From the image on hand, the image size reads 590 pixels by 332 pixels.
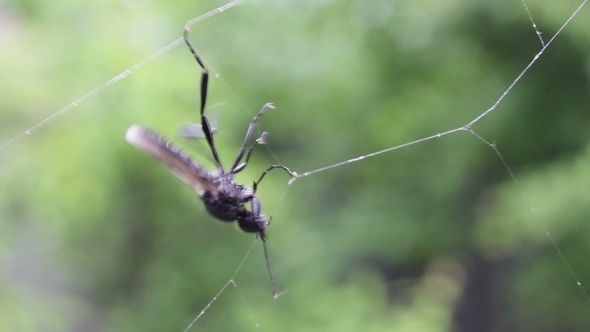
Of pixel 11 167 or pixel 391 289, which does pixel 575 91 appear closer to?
pixel 391 289

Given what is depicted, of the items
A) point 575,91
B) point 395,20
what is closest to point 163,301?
point 395,20

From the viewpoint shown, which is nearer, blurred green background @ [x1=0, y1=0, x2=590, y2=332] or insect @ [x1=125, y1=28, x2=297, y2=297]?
insect @ [x1=125, y1=28, x2=297, y2=297]

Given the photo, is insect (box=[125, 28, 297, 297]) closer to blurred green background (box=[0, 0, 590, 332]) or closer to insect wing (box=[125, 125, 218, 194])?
insect wing (box=[125, 125, 218, 194])

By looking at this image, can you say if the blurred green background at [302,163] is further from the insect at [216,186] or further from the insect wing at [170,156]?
the insect wing at [170,156]

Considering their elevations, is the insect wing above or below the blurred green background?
below

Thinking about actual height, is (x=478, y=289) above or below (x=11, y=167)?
below

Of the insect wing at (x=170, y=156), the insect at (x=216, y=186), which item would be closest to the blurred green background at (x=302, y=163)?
the insect at (x=216, y=186)

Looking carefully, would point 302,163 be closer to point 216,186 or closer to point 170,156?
point 216,186

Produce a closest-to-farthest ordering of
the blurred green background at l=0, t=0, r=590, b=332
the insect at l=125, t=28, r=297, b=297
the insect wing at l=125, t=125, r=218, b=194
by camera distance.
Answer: the insect wing at l=125, t=125, r=218, b=194
the insect at l=125, t=28, r=297, b=297
the blurred green background at l=0, t=0, r=590, b=332

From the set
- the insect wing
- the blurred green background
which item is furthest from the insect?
the blurred green background
